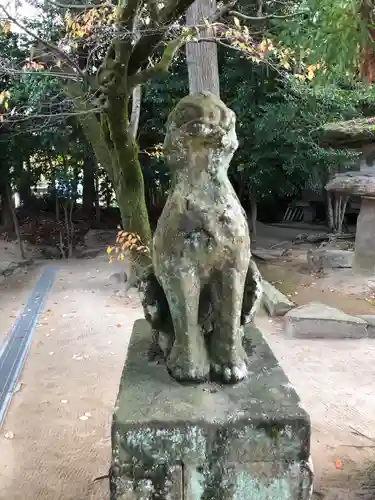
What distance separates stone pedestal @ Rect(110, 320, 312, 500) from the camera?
6.70 feet

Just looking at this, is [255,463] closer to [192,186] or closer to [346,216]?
[192,186]

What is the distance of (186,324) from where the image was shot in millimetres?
2297

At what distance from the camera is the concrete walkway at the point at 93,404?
3404 millimetres

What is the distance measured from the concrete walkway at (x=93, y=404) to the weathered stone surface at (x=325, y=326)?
144 mm

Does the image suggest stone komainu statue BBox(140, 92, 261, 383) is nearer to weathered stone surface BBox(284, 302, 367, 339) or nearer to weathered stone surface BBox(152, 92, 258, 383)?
weathered stone surface BBox(152, 92, 258, 383)

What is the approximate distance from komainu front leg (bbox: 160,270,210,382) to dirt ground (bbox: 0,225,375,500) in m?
1.46

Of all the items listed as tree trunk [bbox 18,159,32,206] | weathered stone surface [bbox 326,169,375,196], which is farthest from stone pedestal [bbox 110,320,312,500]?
tree trunk [bbox 18,159,32,206]

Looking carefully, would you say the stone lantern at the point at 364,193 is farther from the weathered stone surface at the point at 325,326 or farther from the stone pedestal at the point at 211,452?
the stone pedestal at the point at 211,452

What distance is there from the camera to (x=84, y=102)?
6.57 meters

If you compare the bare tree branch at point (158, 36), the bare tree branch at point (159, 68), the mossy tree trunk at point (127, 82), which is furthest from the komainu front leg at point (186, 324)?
the bare tree branch at point (159, 68)

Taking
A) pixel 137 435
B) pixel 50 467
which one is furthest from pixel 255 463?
pixel 50 467

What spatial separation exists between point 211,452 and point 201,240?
0.89 metres

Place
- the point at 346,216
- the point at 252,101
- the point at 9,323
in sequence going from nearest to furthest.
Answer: the point at 9,323 → the point at 252,101 → the point at 346,216

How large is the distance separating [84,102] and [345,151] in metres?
6.73
